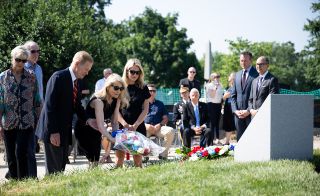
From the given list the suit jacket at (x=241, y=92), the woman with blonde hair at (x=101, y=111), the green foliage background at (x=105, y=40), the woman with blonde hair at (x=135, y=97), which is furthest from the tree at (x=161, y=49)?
the woman with blonde hair at (x=101, y=111)

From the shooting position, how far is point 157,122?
12.6 m

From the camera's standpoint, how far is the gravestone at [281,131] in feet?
23.6

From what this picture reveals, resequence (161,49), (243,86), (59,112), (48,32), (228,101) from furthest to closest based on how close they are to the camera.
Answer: (161,49) < (48,32) < (228,101) < (243,86) < (59,112)

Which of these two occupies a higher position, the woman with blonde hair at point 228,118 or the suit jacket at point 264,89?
the suit jacket at point 264,89

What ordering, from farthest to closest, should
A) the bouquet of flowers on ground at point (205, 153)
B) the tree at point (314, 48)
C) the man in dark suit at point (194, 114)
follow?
the tree at point (314, 48) → the man in dark suit at point (194, 114) → the bouquet of flowers on ground at point (205, 153)

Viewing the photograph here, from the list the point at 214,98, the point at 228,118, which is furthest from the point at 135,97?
the point at 214,98

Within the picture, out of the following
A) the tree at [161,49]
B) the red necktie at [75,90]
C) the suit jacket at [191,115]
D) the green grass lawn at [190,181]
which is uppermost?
the tree at [161,49]

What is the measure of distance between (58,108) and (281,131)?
3.21m

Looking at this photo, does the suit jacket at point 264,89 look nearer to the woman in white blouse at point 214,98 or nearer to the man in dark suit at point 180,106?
the man in dark suit at point 180,106

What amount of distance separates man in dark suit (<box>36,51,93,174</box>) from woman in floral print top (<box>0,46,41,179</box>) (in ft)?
0.84

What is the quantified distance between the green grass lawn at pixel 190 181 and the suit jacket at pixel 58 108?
0.62m

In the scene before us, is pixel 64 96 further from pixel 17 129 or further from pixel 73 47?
pixel 73 47

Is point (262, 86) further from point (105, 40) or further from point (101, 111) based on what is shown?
point (105, 40)

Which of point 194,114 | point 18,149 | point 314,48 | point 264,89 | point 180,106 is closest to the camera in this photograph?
point 18,149
